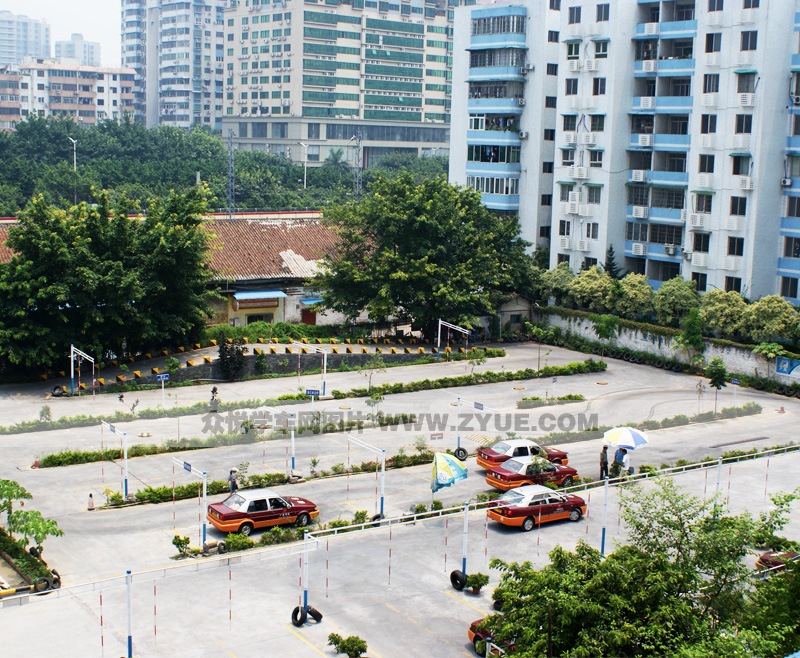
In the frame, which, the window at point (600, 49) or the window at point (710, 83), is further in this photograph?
the window at point (600, 49)

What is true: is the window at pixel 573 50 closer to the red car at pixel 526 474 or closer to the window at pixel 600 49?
the window at pixel 600 49

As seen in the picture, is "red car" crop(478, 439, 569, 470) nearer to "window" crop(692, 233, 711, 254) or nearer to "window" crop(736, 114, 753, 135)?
"window" crop(692, 233, 711, 254)

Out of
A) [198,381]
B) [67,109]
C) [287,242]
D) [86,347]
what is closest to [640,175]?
[287,242]

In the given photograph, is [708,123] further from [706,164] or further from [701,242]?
[701,242]

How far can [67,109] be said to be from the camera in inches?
6826

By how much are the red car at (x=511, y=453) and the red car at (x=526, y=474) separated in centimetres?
120

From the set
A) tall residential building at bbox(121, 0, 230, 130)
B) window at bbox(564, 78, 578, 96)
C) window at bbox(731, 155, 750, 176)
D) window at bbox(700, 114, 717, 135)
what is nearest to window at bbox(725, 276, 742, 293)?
window at bbox(731, 155, 750, 176)

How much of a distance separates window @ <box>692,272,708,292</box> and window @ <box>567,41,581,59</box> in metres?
15.4

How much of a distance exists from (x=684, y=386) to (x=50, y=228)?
100 ft

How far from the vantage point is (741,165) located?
5772cm

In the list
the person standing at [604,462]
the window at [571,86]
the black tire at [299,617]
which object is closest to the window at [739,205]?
the window at [571,86]

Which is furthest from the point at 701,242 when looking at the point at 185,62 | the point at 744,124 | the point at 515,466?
the point at 185,62

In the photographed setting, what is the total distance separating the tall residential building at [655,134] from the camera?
2237 inches

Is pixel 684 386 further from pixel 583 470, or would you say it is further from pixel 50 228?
pixel 50 228
